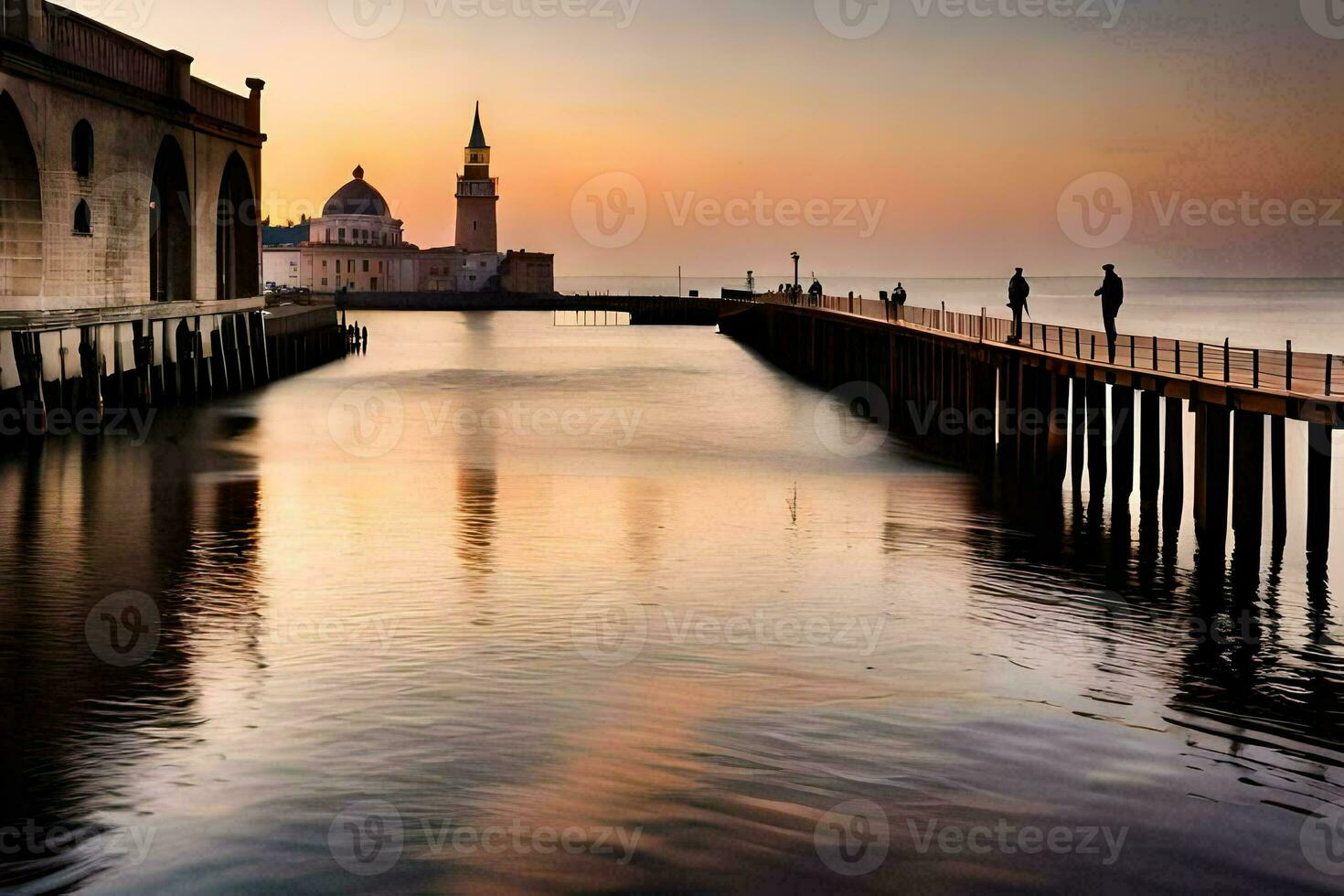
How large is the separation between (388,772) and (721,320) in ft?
389

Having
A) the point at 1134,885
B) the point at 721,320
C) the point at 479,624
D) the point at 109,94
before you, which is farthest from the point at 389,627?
the point at 721,320

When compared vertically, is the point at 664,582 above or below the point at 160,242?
below

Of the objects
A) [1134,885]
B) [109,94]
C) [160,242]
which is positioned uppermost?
[109,94]

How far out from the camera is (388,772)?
462 inches

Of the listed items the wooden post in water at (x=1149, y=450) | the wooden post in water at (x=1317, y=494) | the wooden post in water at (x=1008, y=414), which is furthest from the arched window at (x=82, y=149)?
the wooden post in water at (x=1317, y=494)

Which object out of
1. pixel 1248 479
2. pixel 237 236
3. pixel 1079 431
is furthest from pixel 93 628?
pixel 237 236

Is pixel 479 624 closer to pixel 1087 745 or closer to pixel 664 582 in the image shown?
pixel 664 582

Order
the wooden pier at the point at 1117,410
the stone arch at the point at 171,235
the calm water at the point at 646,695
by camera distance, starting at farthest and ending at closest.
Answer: the stone arch at the point at 171,235 → the wooden pier at the point at 1117,410 → the calm water at the point at 646,695

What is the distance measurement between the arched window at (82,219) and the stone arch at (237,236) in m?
16.3

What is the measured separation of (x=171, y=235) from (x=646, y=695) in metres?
43.2

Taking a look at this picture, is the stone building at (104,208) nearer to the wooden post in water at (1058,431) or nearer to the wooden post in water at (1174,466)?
the wooden post in water at (1058,431)

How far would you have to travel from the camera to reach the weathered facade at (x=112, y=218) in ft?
120

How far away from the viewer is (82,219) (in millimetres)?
41031

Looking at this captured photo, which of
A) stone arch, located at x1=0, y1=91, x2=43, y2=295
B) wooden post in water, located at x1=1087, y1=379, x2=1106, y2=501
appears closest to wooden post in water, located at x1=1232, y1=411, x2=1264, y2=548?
wooden post in water, located at x1=1087, y1=379, x2=1106, y2=501
